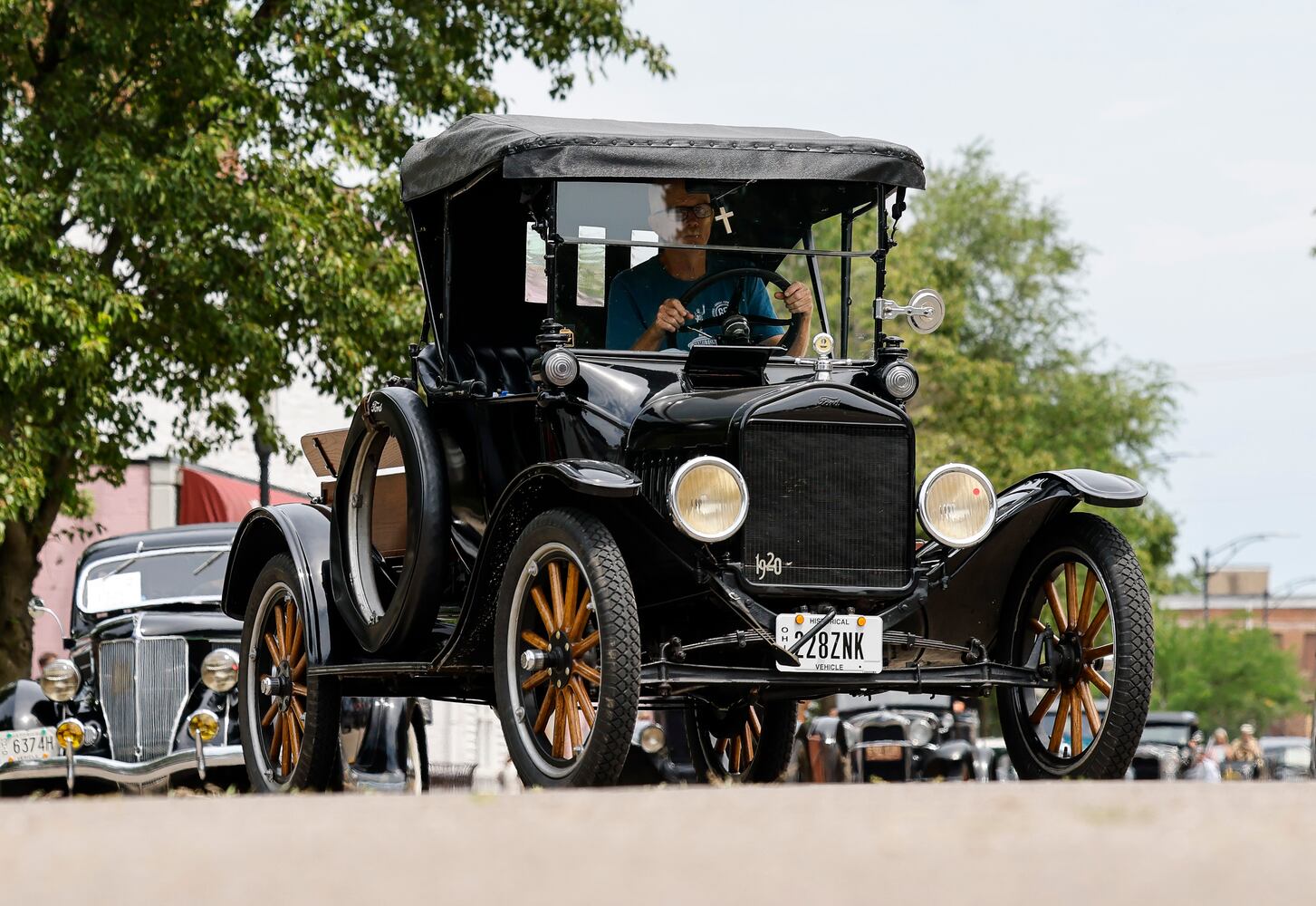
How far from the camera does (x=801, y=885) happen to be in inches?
141

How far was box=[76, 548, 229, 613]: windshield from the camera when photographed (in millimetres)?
12453

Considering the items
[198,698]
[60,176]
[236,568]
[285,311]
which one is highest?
[60,176]

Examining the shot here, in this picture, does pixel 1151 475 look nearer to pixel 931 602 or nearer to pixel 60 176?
pixel 60 176

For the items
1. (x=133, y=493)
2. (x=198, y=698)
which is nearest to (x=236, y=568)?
(x=198, y=698)

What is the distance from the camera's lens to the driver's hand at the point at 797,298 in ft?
25.5

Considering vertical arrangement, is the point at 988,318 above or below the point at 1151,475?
above

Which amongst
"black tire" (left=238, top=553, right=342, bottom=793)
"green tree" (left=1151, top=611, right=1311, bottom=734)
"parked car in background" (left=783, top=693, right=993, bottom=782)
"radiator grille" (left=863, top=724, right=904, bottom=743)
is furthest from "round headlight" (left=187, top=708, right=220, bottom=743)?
"green tree" (left=1151, top=611, right=1311, bottom=734)

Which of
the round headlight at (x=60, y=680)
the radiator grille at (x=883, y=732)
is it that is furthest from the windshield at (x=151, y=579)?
the radiator grille at (x=883, y=732)

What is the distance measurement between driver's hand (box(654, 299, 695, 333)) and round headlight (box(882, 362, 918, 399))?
0.79 metres

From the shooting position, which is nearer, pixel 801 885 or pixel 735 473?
pixel 801 885

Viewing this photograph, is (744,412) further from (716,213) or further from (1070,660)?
(1070,660)

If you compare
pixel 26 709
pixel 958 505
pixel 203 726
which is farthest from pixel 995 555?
pixel 26 709

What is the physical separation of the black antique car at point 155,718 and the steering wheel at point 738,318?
13.0 ft

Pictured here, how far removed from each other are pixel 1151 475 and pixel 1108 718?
1410 inches
